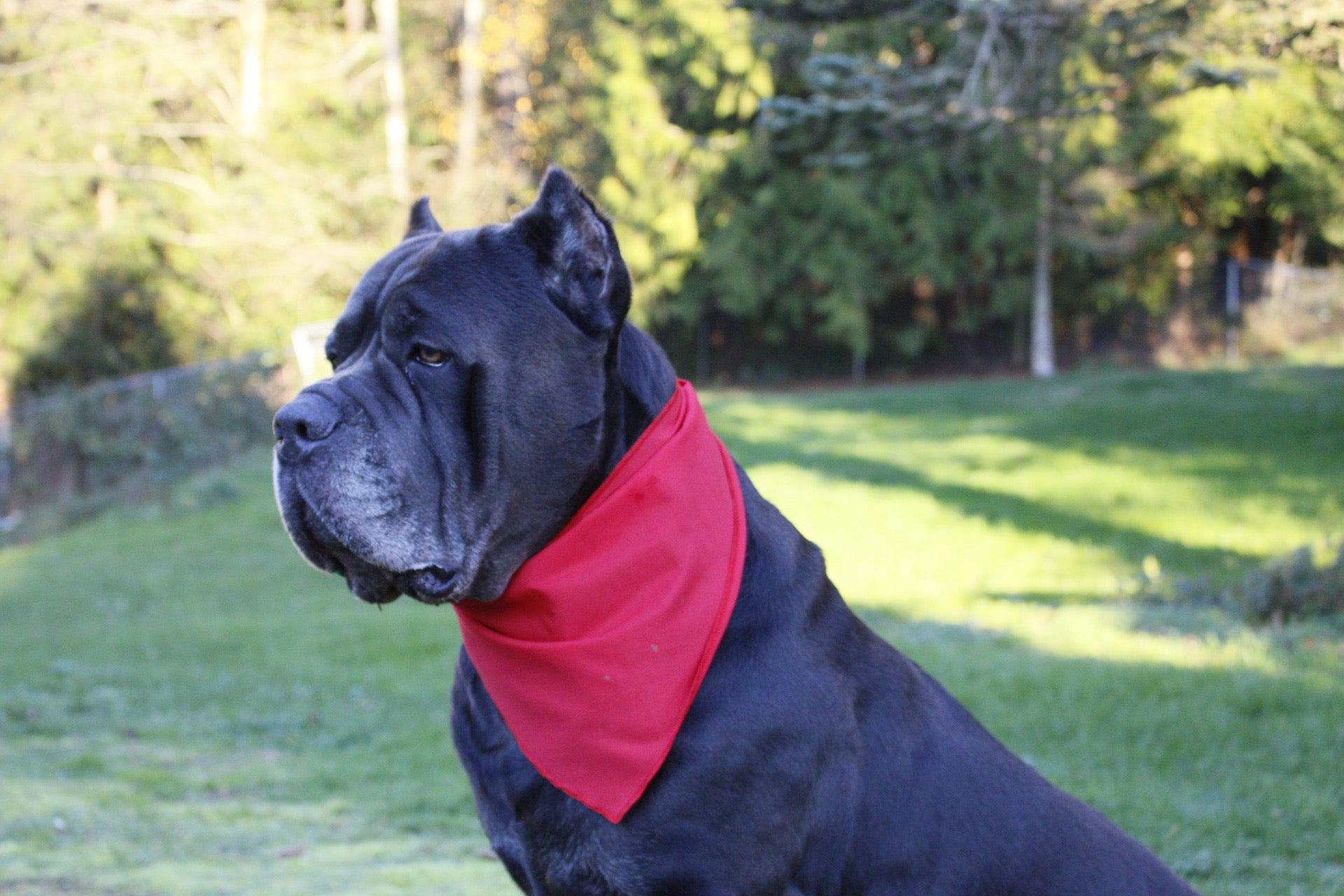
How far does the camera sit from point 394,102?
25.7 meters

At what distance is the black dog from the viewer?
235 centimetres

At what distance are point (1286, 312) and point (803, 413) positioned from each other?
11441 mm

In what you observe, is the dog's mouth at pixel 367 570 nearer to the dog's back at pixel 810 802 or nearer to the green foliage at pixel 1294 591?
the dog's back at pixel 810 802

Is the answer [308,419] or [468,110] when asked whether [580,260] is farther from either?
[468,110]

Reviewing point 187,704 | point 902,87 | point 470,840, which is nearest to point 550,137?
point 902,87

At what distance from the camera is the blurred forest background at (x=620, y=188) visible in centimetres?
2450

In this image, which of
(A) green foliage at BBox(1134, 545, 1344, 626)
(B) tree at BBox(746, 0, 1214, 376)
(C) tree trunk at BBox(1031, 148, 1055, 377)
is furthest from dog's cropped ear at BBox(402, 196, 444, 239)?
(C) tree trunk at BBox(1031, 148, 1055, 377)

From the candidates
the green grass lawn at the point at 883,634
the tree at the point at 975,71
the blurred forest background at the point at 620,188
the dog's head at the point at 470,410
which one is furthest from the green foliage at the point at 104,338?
the dog's head at the point at 470,410

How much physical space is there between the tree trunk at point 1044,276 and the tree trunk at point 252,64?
680 inches

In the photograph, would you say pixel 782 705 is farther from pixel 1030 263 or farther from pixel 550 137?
pixel 550 137

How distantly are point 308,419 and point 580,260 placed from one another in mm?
656

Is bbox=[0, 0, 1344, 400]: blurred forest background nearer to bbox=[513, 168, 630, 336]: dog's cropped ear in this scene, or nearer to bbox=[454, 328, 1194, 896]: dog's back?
bbox=[513, 168, 630, 336]: dog's cropped ear

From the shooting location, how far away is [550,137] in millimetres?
32406

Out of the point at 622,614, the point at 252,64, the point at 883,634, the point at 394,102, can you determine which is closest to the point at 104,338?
the point at 252,64
